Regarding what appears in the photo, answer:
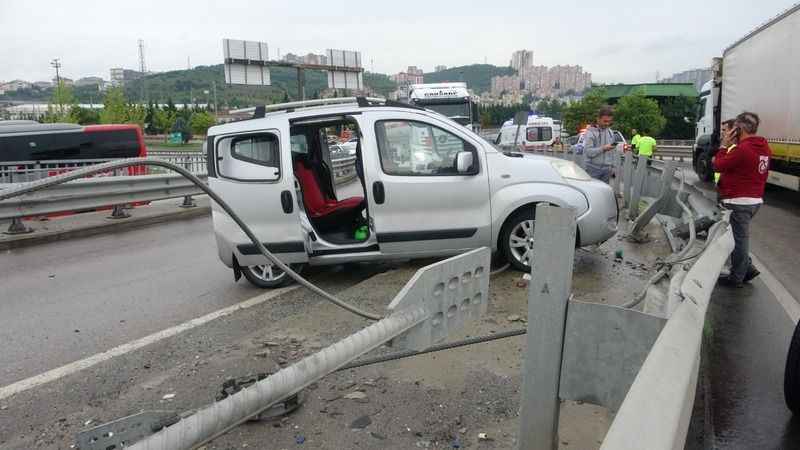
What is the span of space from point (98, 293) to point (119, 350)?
2.10m

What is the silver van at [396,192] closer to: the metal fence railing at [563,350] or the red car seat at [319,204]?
the red car seat at [319,204]

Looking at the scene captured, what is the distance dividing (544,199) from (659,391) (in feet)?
16.2

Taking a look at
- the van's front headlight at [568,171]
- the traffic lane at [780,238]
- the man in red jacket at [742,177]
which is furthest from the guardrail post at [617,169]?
the man in red jacket at [742,177]

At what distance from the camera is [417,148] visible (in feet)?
20.2

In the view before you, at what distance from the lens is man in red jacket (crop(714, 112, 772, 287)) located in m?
5.77

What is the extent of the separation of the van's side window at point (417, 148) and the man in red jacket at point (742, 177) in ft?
8.41

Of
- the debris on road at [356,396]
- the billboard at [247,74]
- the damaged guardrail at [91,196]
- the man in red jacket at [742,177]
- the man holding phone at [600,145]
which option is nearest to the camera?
the debris on road at [356,396]

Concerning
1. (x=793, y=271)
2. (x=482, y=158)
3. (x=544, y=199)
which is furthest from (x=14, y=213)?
(x=793, y=271)

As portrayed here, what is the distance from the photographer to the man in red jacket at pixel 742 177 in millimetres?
5770

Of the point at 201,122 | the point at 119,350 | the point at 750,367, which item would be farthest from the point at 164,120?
the point at 750,367

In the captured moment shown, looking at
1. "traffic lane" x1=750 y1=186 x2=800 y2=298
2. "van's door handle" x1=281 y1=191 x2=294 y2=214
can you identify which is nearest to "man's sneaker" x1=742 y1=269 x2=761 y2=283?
"traffic lane" x1=750 y1=186 x2=800 y2=298

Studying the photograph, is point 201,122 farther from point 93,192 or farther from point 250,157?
point 250,157

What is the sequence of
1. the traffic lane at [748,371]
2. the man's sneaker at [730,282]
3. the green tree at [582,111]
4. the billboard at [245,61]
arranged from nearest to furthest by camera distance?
the traffic lane at [748,371]
the man's sneaker at [730,282]
the billboard at [245,61]
the green tree at [582,111]

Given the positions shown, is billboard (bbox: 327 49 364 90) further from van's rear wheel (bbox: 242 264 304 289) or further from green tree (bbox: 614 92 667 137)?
green tree (bbox: 614 92 667 137)
